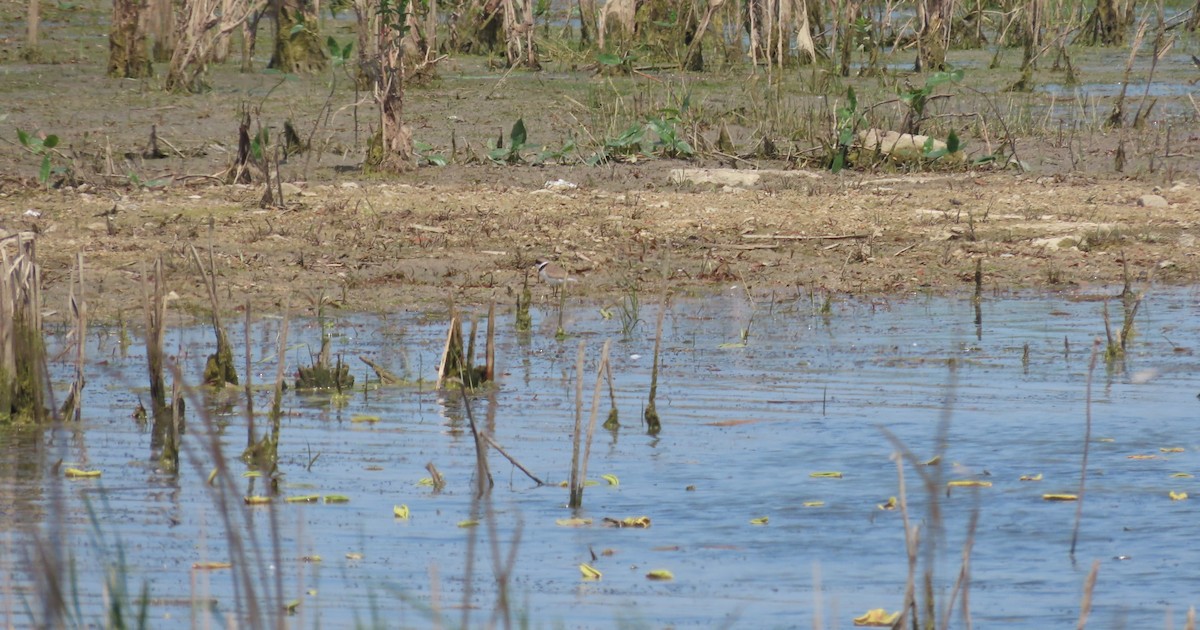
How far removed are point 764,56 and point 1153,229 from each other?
7385mm

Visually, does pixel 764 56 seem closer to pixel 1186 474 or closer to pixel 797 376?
pixel 797 376

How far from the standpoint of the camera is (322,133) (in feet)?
44.5

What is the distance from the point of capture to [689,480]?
18.8 feet

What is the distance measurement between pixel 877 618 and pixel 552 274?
530 cm

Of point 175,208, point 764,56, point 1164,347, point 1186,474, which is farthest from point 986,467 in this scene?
point 764,56

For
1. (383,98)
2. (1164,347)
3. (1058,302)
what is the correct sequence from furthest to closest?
1. (383,98)
2. (1058,302)
3. (1164,347)

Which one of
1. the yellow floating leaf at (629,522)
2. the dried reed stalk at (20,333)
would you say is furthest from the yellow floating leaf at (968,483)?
the dried reed stalk at (20,333)

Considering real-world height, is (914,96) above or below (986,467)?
above

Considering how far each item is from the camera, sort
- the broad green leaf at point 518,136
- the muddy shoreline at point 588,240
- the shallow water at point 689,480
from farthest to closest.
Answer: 1. the broad green leaf at point 518,136
2. the muddy shoreline at point 588,240
3. the shallow water at point 689,480

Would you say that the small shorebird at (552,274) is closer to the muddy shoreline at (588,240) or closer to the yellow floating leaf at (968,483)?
the muddy shoreline at (588,240)

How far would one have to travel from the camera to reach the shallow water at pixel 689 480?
4480 mm

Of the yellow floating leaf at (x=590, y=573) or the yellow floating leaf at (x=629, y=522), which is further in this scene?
the yellow floating leaf at (x=629, y=522)

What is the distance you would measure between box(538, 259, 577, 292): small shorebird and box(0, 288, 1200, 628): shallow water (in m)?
0.71

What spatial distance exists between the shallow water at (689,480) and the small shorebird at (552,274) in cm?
71
